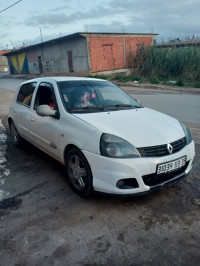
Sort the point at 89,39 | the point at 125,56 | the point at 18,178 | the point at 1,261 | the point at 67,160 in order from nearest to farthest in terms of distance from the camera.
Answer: the point at 1,261 → the point at 67,160 → the point at 18,178 → the point at 89,39 → the point at 125,56

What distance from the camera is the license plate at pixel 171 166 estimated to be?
2.92 m

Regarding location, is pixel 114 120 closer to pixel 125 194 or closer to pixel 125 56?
pixel 125 194

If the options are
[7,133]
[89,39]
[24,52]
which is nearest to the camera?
[7,133]

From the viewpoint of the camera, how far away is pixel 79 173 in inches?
131

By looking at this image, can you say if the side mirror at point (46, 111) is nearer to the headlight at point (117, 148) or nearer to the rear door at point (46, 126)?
the rear door at point (46, 126)

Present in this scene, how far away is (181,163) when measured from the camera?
10.4ft

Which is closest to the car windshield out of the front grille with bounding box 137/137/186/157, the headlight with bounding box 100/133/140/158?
the headlight with bounding box 100/133/140/158

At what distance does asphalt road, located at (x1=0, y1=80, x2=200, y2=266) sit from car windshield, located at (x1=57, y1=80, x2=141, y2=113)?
1238 millimetres

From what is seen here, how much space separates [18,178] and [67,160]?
3.56ft

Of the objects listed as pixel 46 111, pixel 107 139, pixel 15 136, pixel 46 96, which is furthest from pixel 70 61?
pixel 107 139

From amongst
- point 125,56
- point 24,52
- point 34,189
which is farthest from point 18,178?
point 24,52

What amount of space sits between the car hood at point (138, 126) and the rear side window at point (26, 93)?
1.73 meters

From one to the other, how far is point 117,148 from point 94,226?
92 cm

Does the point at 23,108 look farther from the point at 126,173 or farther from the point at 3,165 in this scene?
the point at 126,173
